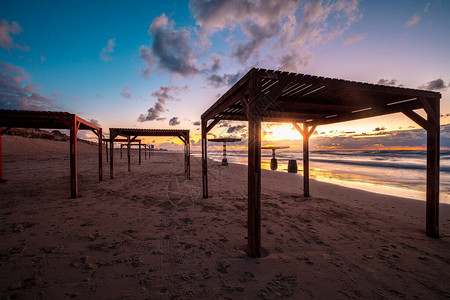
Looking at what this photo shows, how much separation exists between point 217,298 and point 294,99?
4.66 metres

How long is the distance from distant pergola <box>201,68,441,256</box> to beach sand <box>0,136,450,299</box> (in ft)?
2.32

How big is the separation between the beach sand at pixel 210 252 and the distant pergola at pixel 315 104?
2.32ft

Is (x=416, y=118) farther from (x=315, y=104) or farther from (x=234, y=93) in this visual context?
(x=234, y=93)

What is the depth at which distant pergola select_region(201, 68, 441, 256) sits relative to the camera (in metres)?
3.06

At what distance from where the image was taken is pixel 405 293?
2334 millimetres

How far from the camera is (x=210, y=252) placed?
10.5 ft

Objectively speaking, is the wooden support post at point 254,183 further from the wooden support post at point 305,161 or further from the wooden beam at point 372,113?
the wooden support post at point 305,161

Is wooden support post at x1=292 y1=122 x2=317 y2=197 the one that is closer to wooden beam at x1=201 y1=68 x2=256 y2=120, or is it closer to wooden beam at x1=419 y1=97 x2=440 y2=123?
wooden beam at x1=419 y1=97 x2=440 y2=123

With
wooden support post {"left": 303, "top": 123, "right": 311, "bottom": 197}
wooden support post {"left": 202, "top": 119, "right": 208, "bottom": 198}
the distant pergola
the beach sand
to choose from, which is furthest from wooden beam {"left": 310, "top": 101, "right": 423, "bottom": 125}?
wooden support post {"left": 202, "top": 119, "right": 208, "bottom": 198}

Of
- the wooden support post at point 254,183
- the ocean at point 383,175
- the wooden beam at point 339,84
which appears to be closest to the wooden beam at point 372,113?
the wooden beam at point 339,84

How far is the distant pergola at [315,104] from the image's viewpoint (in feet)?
10.1

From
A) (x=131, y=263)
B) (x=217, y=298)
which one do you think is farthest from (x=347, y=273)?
(x=131, y=263)

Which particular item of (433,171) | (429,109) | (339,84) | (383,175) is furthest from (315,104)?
(383,175)

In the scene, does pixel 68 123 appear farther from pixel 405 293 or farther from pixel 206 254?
pixel 405 293
